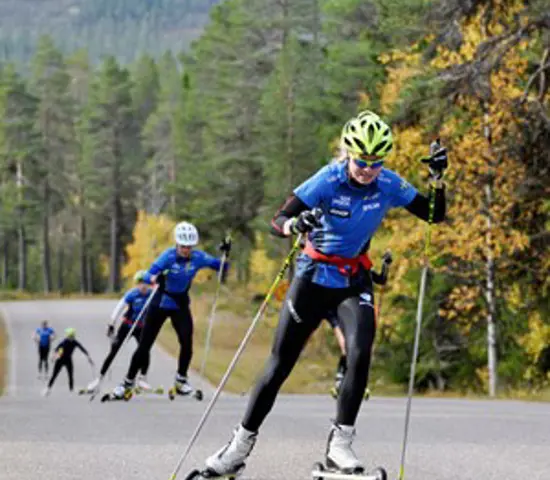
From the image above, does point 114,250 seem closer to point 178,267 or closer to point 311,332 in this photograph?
point 178,267

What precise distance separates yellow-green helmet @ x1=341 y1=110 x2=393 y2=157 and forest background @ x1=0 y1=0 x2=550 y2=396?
16.1 m

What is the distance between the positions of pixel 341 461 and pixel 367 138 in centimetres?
190

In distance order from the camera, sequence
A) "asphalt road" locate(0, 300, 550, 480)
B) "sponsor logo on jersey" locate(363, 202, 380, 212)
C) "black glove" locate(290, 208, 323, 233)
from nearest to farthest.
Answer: "black glove" locate(290, 208, 323, 233) → "sponsor logo on jersey" locate(363, 202, 380, 212) → "asphalt road" locate(0, 300, 550, 480)

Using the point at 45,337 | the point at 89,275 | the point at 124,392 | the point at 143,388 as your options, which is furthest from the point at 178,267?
the point at 89,275

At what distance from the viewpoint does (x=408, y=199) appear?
8.16 metres

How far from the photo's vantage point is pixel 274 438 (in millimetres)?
11141

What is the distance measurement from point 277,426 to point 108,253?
4052 inches

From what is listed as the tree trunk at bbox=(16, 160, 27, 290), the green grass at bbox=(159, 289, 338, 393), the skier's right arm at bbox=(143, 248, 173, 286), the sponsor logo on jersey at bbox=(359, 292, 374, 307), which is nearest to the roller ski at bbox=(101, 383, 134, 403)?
the skier's right arm at bbox=(143, 248, 173, 286)

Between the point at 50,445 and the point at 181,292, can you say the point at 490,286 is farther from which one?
the point at 50,445

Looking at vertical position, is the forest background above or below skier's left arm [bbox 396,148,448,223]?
below

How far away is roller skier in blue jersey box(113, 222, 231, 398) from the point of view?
15852 millimetres

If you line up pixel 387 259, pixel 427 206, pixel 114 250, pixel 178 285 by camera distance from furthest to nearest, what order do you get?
pixel 114 250, pixel 178 285, pixel 387 259, pixel 427 206

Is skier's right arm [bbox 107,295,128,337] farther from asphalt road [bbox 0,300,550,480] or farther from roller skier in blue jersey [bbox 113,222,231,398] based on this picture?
roller skier in blue jersey [bbox 113,222,231,398]

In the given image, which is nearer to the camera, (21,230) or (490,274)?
(490,274)
